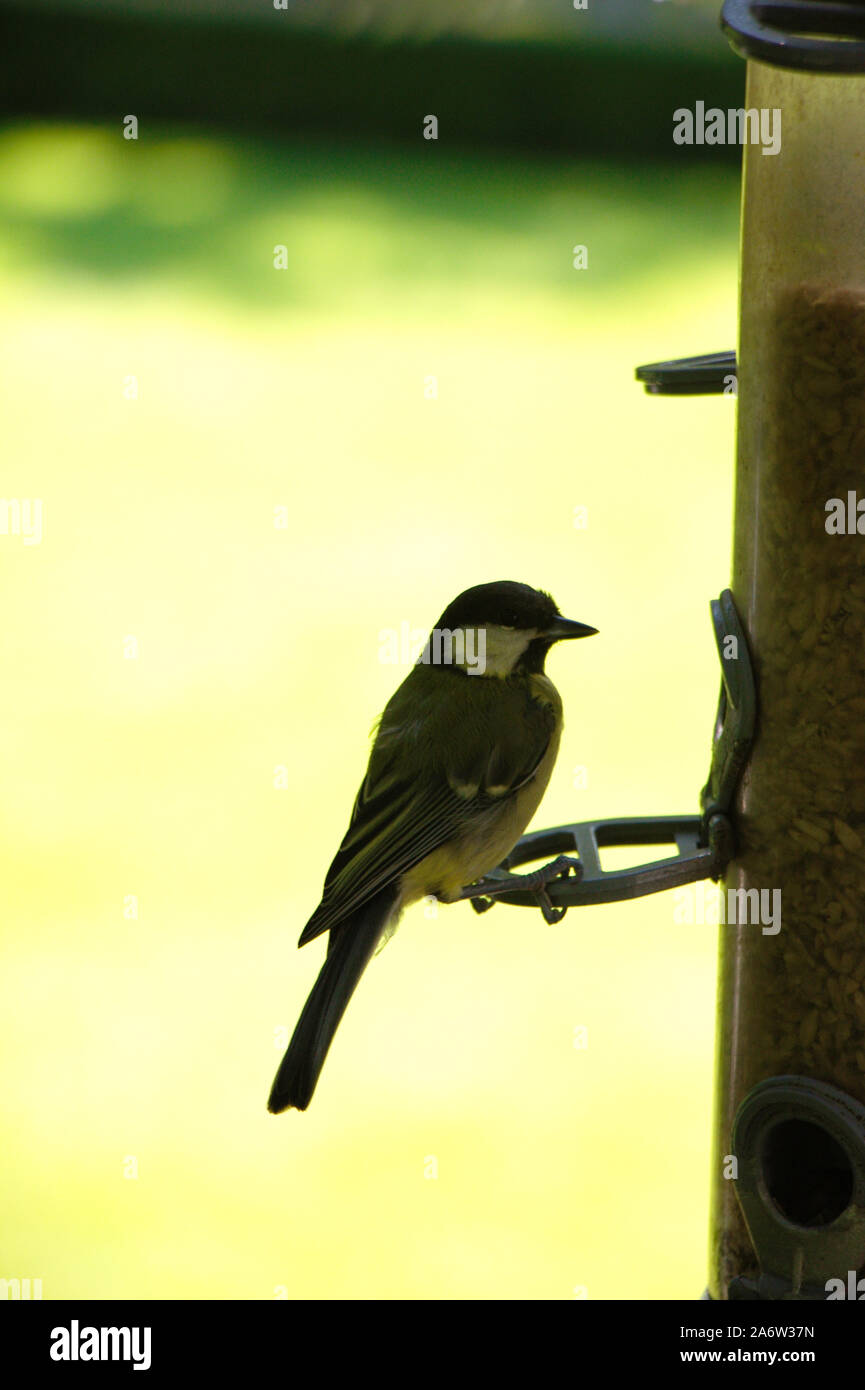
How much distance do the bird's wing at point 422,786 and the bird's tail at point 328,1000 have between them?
51 millimetres

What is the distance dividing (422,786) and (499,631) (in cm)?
35

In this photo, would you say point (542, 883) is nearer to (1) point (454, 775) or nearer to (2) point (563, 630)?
(1) point (454, 775)

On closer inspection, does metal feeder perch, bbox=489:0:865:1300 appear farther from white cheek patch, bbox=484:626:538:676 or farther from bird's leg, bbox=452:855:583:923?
white cheek patch, bbox=484:626:538:676

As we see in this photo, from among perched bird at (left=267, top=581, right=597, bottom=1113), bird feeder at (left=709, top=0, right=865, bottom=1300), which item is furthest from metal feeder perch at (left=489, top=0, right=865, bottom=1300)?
perched bird at (left=267, top=581, right=597, bottom=1113)

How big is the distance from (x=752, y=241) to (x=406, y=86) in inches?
502

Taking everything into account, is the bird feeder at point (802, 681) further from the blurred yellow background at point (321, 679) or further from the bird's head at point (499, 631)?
the blurred yellow background at point (321, 679)

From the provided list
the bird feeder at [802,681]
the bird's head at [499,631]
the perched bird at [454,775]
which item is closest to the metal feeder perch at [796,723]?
the bird feeder at [802,681]

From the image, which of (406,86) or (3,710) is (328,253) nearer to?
(406,86)

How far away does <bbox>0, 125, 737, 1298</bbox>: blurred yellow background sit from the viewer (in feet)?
17.5

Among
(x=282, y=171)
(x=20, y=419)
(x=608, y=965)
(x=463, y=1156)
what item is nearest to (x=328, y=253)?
(x=282, y=171)

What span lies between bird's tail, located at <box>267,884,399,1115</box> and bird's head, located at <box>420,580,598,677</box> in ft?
1.78

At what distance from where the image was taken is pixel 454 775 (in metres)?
3.47

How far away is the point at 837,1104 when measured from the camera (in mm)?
2977

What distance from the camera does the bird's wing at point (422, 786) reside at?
10.7ft
